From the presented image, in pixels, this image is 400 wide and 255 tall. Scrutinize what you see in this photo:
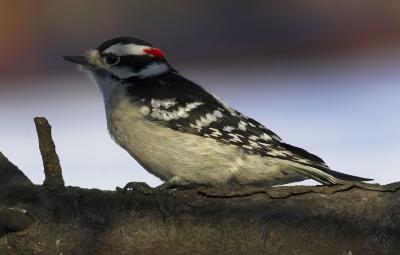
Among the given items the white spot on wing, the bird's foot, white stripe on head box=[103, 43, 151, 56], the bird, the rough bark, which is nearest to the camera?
the rough bark

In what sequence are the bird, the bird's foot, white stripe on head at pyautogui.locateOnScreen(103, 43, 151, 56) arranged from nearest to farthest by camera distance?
the bird's foot < the bird < white stripe on head at pyautogui.locateOnScreen(103, 43, 151, 56)

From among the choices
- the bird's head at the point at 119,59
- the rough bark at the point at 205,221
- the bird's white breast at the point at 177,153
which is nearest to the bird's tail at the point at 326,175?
the bird's white breast at the point at 177,153

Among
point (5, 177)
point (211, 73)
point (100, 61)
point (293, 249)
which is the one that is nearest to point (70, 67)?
point (211, 73)

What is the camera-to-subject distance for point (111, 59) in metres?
3.40

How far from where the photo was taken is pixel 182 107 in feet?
10.6

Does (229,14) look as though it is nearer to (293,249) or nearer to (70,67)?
(70,67)

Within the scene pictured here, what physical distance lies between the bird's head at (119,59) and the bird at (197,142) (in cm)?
11

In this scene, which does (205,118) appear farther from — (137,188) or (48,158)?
(48,158)

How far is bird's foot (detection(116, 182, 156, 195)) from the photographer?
2.40 metres

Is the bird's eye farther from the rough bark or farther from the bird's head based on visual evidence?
the rough bark

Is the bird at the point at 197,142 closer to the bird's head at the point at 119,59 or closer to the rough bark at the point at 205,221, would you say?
the bird's head at the point at 119,59

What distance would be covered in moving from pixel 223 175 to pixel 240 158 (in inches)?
2.8

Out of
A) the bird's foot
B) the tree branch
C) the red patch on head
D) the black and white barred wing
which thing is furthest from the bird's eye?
the tree branch

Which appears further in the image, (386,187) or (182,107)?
(182,107)
